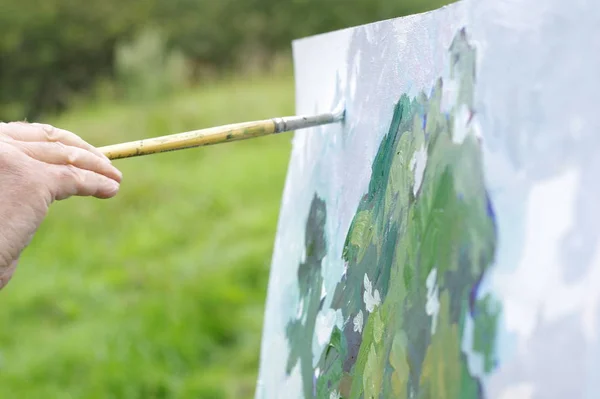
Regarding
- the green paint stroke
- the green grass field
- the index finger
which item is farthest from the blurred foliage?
the green paint stroke

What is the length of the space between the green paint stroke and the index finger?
36 centimetres

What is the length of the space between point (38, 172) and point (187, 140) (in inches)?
7.3

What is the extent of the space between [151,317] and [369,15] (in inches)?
286

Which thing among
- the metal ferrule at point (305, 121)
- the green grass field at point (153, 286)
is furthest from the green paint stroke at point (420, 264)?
the green grass field at point (153, 286)

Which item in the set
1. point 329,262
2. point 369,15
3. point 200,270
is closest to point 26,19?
point 369,15

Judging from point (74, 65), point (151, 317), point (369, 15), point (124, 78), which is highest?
point (369, 15)

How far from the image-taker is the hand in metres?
0.78

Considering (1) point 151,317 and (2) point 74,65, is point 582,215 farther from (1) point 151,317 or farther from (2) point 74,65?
(2) point 74,65

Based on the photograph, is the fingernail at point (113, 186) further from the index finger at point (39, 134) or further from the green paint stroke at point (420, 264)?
the green paint stroke at point (420, 264)

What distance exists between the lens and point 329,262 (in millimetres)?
923

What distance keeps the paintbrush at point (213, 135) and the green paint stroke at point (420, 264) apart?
172 mm

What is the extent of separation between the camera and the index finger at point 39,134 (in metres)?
0.79

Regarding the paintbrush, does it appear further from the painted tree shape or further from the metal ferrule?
the painted tree shape

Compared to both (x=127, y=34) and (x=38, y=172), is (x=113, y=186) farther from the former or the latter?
(x=127, y=34)
